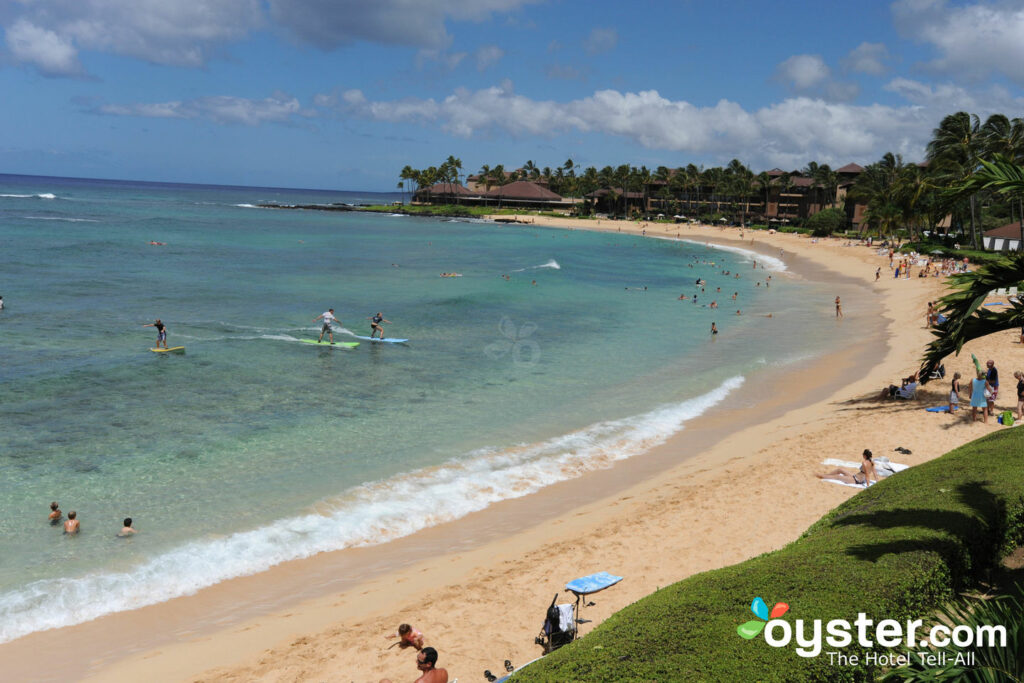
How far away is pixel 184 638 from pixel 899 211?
82.2 meters

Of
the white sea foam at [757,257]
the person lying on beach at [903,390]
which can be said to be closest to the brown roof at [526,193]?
the white sea foam at [757,257]

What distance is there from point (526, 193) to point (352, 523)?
158 metres

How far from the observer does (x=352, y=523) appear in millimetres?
12961

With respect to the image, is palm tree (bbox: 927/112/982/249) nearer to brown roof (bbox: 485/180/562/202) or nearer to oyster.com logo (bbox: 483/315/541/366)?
oyster.com logo (bbox: 483/315/541/366)

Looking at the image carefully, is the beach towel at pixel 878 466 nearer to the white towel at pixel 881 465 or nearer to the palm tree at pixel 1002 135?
the white towel at pixel 881 465

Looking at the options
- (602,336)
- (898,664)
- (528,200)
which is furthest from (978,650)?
(528,200)

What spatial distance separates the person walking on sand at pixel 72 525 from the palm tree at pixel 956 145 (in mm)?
56221

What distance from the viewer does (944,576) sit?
6.89m

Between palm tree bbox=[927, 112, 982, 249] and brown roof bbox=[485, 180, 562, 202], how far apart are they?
113369 millimetres

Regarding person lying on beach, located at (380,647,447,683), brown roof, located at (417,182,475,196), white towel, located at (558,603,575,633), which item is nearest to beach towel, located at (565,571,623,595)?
white towel, located at (558,603,575,633)

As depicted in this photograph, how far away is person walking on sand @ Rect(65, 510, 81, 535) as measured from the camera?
12070mm

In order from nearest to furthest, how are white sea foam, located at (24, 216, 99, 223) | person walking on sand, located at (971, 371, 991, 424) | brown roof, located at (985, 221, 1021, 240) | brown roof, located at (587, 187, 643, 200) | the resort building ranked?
person walking on sand, located at (971, 371, 991, 424), the resort building, brown roof, located at (985, 221, 1021, 240), white sea foam, located at (24, 216, 99, 223), brown roof, located at (587, 187, 643, 200)

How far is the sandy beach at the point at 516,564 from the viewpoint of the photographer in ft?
29.3

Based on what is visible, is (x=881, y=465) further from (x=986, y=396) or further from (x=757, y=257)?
(x=757, y=257)
